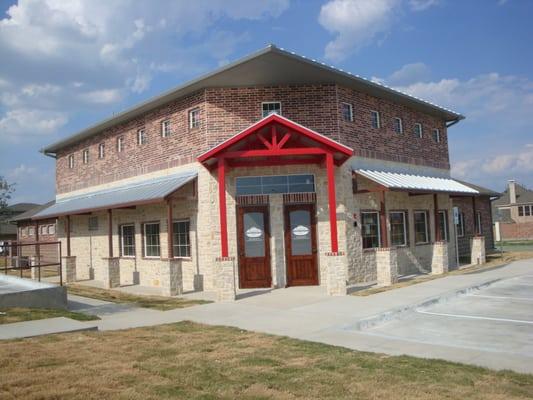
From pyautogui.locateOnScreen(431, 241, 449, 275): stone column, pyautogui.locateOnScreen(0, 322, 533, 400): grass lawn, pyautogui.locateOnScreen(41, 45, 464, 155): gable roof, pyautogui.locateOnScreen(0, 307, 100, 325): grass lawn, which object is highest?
pyautogui.locateOnScreen(41, 45, 464, 155): gable roof

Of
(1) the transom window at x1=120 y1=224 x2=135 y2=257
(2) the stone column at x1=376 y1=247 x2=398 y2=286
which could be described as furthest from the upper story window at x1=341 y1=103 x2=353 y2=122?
(1) the transom window at x1=120 y1=224 x2=135 y2=257

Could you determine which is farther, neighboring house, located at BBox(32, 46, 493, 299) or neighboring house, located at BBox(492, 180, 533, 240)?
neighboring house, located at BBox(492, 180, 533, 240)

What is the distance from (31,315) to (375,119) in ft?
40.1

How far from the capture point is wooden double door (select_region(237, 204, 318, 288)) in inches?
569

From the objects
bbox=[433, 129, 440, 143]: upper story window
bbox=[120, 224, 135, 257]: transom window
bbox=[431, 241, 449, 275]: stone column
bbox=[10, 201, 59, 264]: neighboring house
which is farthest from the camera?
bbox=[10, 201, 59, 264]: neighboring house

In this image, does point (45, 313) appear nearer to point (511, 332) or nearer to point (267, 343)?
point (267, 343)

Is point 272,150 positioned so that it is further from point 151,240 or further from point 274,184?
point 151,240

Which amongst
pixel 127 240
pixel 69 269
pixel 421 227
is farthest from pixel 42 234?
pixel 421 227

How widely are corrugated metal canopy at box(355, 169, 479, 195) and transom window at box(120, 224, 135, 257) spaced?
884 centimetres

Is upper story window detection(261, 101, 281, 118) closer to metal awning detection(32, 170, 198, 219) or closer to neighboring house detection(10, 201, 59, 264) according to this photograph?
metal awning detection(32, 170, 198, 219)

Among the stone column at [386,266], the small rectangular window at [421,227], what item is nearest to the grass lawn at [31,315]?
the stone column at [386,266]

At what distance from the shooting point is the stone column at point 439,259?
1691 cm

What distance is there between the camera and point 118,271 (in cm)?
1738

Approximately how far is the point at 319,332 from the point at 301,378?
267cm
